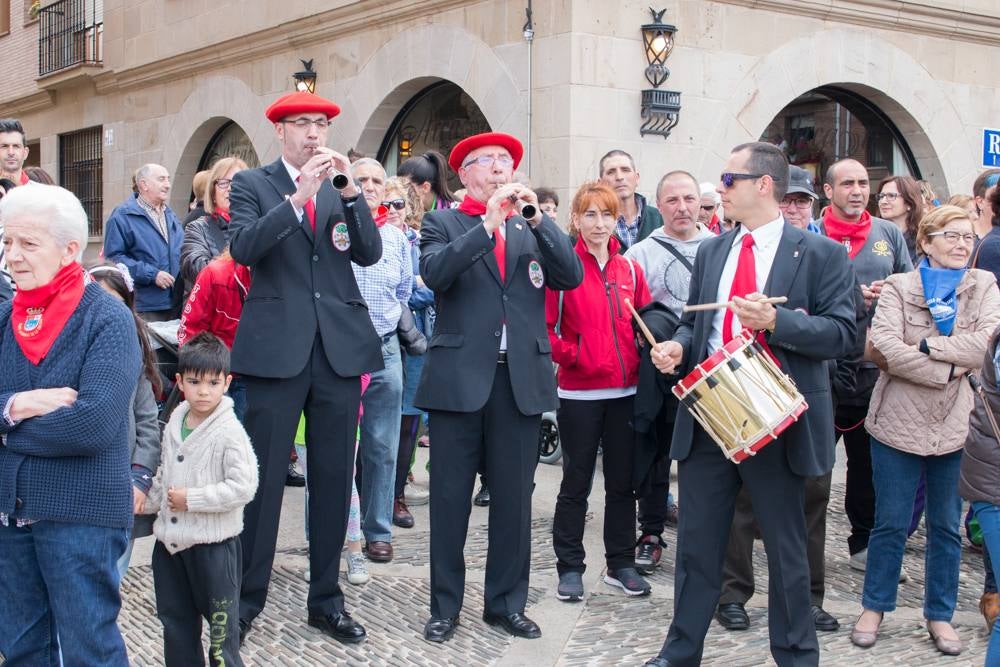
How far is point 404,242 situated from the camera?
21.5ft

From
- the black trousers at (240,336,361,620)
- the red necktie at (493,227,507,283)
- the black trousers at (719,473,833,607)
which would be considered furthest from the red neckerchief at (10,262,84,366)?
the black trousers at (719,473,833,607)

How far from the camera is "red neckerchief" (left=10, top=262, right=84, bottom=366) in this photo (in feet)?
11.3

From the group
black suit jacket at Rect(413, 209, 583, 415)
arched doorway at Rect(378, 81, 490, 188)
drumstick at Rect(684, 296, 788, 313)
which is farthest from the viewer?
arched doorway at Rect(378, 81, 490, 188)

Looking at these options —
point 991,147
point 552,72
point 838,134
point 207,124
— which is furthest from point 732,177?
point 207,124

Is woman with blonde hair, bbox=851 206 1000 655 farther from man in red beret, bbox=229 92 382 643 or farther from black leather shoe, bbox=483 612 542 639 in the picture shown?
man in red beret, bbox=229 92 382 643

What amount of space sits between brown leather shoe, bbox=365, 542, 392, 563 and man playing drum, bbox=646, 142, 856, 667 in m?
2.03

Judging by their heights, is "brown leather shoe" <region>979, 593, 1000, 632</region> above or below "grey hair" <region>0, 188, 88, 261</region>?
below

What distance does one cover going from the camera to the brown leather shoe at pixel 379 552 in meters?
6.07

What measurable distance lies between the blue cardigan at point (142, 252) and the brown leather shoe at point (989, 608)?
5.70 m

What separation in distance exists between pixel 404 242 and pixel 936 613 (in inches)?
135

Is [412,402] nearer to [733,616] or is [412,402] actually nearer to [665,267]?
[665,267]

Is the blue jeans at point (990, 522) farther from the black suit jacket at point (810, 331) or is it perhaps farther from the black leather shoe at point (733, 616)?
the black leather shoe at point (733, 616)

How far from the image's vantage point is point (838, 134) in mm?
12875

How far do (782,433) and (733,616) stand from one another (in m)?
1.24
